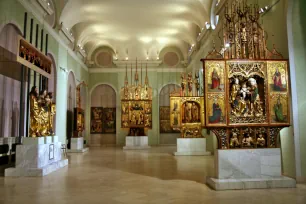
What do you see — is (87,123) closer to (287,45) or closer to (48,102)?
(48,102)

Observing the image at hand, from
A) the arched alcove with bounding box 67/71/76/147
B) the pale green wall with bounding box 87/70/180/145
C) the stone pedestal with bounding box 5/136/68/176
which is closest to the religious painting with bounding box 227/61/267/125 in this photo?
the stone pedestal with bounding box 5/136/68/176

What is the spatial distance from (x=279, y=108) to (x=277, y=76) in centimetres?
78

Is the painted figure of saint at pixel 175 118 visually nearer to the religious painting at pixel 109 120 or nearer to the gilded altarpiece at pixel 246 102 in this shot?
the religious painting at pixel 109 120

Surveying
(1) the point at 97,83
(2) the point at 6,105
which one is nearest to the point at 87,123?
(1) the point at 97,83

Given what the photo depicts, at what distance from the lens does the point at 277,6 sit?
7938mm

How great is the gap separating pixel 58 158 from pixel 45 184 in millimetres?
3680

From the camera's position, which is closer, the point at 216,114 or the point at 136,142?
the point at 216,114

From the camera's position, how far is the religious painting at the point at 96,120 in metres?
24.0

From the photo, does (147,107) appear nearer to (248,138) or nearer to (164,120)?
(164,120)

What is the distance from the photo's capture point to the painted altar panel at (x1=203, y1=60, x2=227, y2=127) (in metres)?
6.60

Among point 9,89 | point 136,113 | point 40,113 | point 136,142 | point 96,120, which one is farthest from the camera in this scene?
point 96,120

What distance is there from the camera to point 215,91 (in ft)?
21.9

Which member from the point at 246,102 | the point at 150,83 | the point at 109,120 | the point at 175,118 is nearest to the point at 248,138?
the point at 246,102

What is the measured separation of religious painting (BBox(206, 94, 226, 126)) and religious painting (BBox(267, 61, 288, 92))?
1.27m
